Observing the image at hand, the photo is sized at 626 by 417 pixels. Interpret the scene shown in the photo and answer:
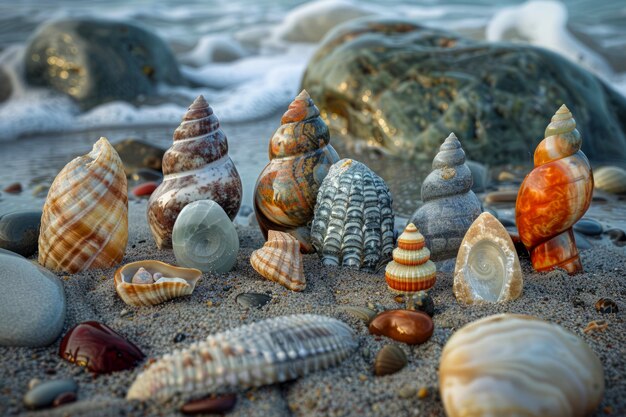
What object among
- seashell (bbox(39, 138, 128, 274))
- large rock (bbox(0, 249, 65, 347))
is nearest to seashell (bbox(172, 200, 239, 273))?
seashell (bbox(39, 138, 128, 274))

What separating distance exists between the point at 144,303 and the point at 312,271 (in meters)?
1.00

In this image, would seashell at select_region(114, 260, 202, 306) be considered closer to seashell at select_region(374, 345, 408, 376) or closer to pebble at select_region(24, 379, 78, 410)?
pebble at select_region(24, 379, 78, 410)

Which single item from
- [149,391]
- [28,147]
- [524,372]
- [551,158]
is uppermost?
[551,158]

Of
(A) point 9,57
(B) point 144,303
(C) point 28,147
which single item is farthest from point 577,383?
(A) point 9,57

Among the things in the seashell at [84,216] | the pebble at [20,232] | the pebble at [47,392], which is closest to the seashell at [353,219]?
the seashell at [84,216]

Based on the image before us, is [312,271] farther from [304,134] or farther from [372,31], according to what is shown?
[372,31]

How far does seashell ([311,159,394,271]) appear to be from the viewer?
3506 millimetres

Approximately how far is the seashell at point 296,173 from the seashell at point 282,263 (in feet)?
1.25

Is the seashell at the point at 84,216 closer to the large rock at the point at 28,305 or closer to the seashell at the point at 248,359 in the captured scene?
the large rock at the point at 28,305

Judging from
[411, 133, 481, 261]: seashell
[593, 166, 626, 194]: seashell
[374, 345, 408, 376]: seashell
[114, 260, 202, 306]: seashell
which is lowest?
[593, 166, 626, 194]: seashell

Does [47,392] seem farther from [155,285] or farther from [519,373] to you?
[519,373]

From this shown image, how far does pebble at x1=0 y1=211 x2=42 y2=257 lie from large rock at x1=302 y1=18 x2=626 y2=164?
3.93 m

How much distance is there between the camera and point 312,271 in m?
3.61

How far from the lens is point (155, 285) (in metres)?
3.06
